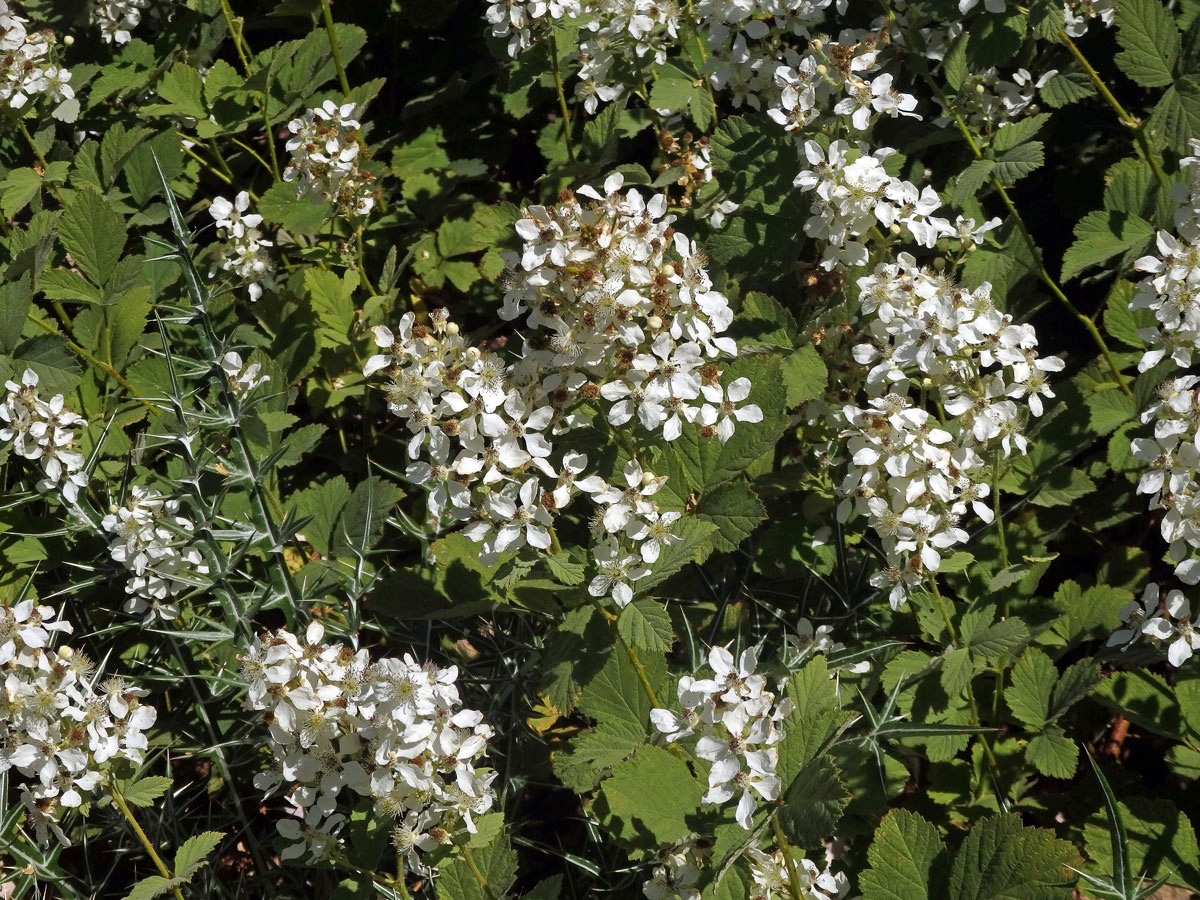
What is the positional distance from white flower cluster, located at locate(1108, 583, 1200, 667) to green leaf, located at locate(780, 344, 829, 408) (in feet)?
2.69

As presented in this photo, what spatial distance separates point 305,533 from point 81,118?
2.13m

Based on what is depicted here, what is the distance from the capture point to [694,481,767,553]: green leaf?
81.7 inches

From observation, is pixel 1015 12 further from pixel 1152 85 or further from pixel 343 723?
pixel 343 723

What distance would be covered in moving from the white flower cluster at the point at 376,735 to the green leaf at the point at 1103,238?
5.84 ft

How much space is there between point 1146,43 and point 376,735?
7.98 feet

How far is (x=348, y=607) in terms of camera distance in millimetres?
2604

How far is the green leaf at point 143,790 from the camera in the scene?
2164 millimetres

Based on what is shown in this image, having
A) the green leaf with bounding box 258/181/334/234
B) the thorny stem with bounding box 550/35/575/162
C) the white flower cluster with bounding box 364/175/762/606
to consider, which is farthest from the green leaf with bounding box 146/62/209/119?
the white flower cluster with bounding box 364/175/762/606

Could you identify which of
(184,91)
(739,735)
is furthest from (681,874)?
(184,91)

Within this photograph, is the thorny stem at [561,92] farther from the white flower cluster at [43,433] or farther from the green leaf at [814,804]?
the green leaf at [814,804]

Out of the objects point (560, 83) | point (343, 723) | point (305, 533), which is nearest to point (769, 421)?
point (343, 723)

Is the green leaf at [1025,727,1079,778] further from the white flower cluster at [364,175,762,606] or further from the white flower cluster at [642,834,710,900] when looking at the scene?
the white flower cluster at [364,175,762,606]

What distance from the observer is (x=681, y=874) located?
2.02m

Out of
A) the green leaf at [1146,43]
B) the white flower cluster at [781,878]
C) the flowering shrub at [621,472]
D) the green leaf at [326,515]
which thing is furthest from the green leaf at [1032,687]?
the green leaf at [326,515]
